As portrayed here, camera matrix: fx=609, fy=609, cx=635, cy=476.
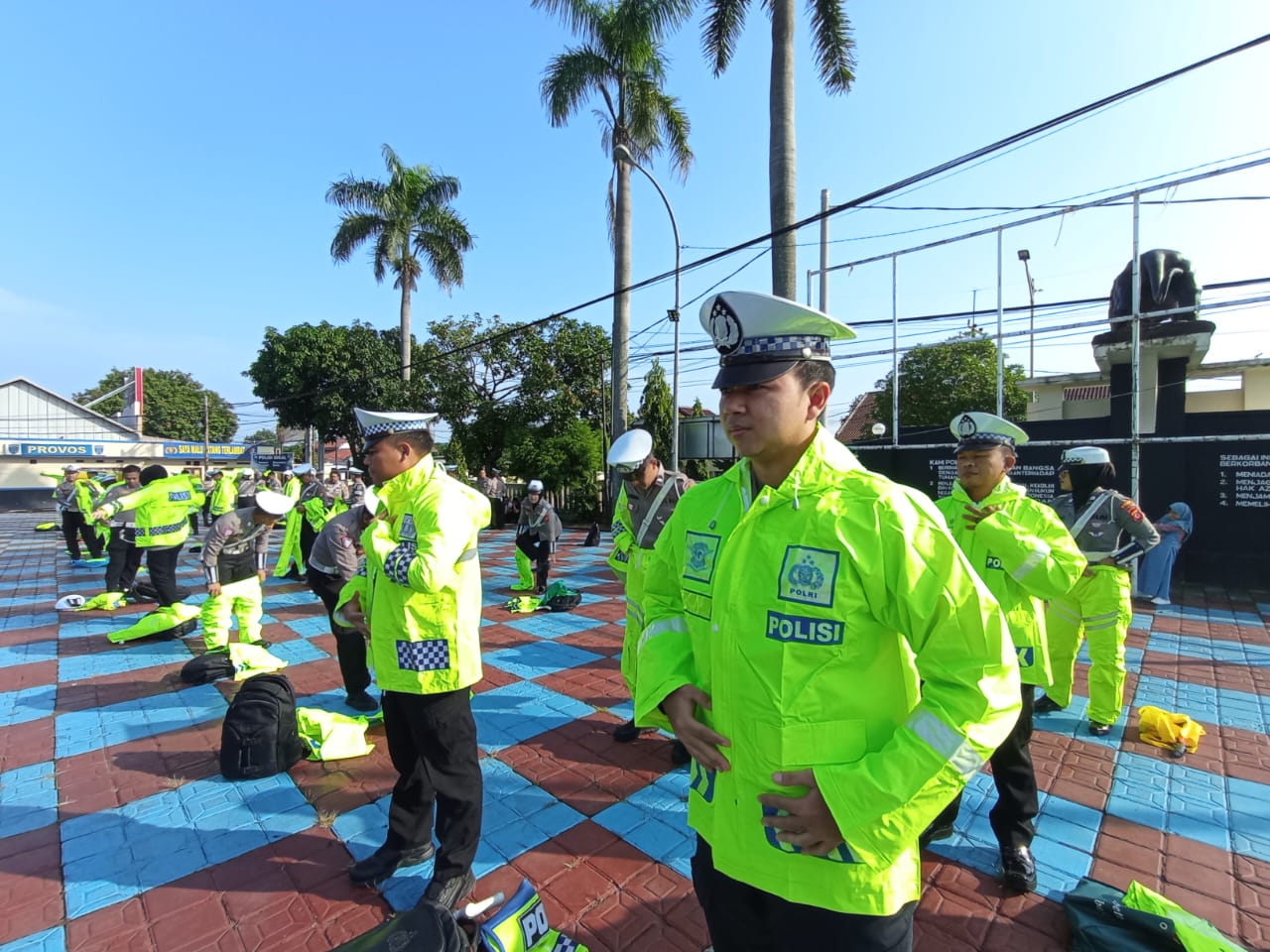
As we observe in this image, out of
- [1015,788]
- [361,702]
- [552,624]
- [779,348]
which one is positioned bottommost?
[552,624]

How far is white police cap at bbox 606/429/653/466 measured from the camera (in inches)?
173

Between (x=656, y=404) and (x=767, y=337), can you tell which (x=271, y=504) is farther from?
(x=656, y=404)

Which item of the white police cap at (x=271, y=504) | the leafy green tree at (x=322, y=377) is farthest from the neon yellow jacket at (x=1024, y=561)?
the leafy green tree at (x=322, y=377)

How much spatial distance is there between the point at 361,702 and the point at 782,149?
9509mm

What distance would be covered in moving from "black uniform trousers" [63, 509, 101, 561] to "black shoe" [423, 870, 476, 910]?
588 inches

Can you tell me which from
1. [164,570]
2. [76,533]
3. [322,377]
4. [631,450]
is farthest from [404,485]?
[322,377]

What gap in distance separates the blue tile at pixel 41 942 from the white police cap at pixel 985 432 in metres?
4.71

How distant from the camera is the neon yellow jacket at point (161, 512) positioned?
7.32 meters

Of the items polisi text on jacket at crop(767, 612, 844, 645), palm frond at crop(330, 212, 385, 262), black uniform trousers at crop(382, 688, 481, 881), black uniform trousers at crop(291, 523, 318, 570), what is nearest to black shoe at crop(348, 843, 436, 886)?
black uniform trousers at crop(382, 688, 481, 881)

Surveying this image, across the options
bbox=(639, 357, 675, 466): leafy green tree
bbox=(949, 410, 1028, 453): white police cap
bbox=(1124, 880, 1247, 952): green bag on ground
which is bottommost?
bbox=(1124, 880, 1247, 952): green bag on ground

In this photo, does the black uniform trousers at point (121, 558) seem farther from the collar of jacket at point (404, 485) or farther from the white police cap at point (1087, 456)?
the white police cap at point (1087, 456)

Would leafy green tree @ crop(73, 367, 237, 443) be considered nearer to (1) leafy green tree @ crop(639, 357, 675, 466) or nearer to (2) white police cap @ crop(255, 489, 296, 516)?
(1) leafy green tree @ crop(639, 357, 675, 466)

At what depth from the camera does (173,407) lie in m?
52.2

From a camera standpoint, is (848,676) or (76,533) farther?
(76,533)
